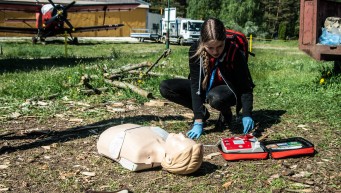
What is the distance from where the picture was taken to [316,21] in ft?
23.6

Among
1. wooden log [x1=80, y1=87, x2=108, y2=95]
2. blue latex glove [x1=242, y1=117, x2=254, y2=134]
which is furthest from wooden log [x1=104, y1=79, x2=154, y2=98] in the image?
blue latex glove [x1=242, y1=117, x2=254, y2=134]

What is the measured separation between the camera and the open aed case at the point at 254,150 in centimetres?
355

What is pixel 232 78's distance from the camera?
14.0 ft

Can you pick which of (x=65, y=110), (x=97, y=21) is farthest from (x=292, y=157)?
(x=97, y=21)

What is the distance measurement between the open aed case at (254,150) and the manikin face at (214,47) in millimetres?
849

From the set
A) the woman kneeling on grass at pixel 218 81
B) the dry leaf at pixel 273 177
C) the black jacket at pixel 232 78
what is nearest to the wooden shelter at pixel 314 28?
the woman kneeling on grass at pixel 218 81

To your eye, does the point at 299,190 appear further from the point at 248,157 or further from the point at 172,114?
the point at 172,114

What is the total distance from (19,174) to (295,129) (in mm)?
3075

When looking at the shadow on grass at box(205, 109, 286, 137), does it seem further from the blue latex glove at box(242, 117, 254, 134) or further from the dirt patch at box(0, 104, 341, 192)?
the blue latex glove at box(242, 117, 254, 134)

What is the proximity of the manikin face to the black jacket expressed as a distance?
0.20 m

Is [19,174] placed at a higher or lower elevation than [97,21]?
lower

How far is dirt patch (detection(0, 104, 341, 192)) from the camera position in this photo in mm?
3057

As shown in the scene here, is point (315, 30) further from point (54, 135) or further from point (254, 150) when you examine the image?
point (54, 135)

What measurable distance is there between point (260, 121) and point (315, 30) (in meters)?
2.92
